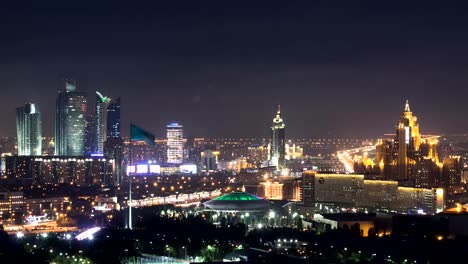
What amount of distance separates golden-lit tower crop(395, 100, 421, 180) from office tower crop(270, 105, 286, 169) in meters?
25.1

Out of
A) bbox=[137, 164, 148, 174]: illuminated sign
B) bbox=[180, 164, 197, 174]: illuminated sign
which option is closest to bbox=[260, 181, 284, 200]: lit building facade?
bbox=[137, 164, 148, 174]: illuminated sign

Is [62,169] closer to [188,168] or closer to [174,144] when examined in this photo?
[188,168]

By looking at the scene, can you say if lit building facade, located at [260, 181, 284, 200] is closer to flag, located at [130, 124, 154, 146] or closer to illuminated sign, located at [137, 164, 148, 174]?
illuminated sign, located at [137, 164, 148, 174]

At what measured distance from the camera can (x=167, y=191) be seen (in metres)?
73.2

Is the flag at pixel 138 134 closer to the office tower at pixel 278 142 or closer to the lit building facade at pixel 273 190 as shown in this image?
the lit building facade at pixel 273 190

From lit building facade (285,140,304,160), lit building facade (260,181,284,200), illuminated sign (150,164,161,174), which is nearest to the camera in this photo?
lit building facade (260,181,284,200)

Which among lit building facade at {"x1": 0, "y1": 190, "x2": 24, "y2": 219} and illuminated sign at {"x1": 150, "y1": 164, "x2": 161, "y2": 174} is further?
illuminated sign at {"x1": 150, "y1": 164, "x2": 161, "y2": 174}

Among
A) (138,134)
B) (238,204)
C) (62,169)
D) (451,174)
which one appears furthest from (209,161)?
(138,134)

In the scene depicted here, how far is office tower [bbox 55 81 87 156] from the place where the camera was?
8462 cm

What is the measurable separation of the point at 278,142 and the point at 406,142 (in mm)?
26830

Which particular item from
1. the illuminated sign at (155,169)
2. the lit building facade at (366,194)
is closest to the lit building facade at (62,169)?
the illuminated sign at (155,169)

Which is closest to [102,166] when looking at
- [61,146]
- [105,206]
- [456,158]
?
[61,146]

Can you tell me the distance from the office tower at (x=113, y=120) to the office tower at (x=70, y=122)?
1824 mm

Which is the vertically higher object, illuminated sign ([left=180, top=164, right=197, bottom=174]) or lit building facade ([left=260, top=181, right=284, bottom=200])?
illuminated sign ([left=180, top=164, right=197, bottom=174])
